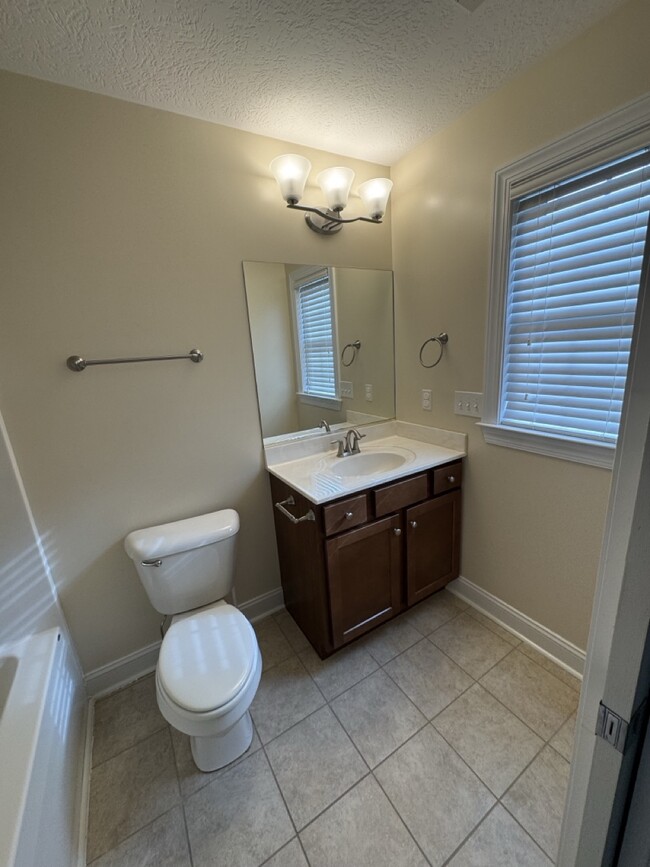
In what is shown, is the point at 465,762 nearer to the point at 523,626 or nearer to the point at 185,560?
the point at 523,626

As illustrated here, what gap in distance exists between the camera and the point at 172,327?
1491 mm

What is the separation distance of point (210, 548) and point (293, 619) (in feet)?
2.50

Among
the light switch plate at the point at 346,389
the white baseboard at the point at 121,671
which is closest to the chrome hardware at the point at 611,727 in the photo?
the light switch plate at the point at 346,389

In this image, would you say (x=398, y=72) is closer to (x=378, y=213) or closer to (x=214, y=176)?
(x=378, y=213)

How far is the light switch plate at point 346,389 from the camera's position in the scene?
201 cm

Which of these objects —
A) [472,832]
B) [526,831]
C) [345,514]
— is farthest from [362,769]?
[345,514]

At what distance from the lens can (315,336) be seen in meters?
1.88

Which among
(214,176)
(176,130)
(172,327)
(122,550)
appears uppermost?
(176,130)

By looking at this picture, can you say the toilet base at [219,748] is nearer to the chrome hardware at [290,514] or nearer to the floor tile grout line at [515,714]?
the chrome hardware at [290,514]

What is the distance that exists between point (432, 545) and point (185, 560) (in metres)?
1.21

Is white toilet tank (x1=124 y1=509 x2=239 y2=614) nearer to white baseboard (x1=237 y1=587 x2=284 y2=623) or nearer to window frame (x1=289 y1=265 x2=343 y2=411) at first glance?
white baseboard (x1=237 y1=587 x2=284 y2=623)

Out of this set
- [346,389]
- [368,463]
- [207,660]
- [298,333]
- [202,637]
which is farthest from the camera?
[346,389]

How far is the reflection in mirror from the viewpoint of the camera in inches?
67.0

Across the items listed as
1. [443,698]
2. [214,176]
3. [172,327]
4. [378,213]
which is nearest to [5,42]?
[214,176]
